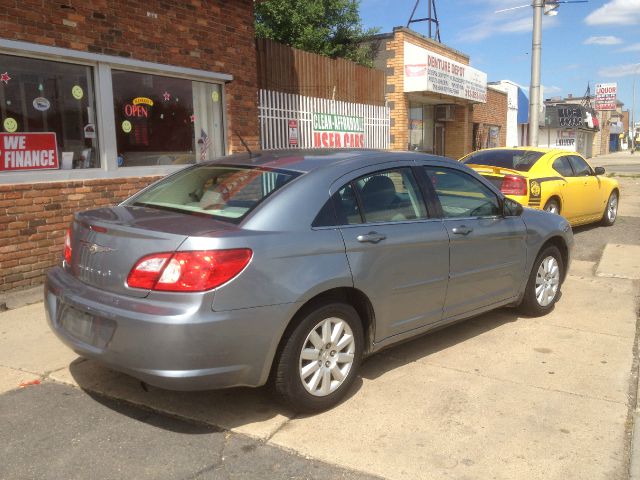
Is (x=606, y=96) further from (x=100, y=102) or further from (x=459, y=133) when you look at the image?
(x=100, y=102)

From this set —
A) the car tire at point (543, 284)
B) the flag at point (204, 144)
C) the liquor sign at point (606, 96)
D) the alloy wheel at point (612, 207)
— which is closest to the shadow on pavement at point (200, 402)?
the car tire at point (543, 284)

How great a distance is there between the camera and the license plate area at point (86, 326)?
10.4ft

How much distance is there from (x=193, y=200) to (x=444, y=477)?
2.23m

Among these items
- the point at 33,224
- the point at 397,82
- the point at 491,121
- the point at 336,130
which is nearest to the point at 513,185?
the point at 336,130

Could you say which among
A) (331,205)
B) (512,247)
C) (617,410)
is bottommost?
(617,410)

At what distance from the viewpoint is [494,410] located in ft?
12.0

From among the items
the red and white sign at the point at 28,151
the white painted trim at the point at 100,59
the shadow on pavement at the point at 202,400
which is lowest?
the shadow on pavement at the point at 202,400

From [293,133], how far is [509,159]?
387 cm

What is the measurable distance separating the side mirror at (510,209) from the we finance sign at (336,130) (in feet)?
22.7

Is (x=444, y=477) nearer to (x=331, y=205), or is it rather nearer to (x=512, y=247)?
(x=331, y=205)

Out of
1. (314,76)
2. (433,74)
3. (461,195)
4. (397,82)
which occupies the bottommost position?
(461,195)

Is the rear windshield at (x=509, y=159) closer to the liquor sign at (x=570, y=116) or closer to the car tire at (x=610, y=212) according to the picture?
the car tire at (x=610, y=212)

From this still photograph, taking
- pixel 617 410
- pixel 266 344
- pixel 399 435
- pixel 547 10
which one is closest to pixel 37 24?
pixel 266 344

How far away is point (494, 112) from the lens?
22688 mm
